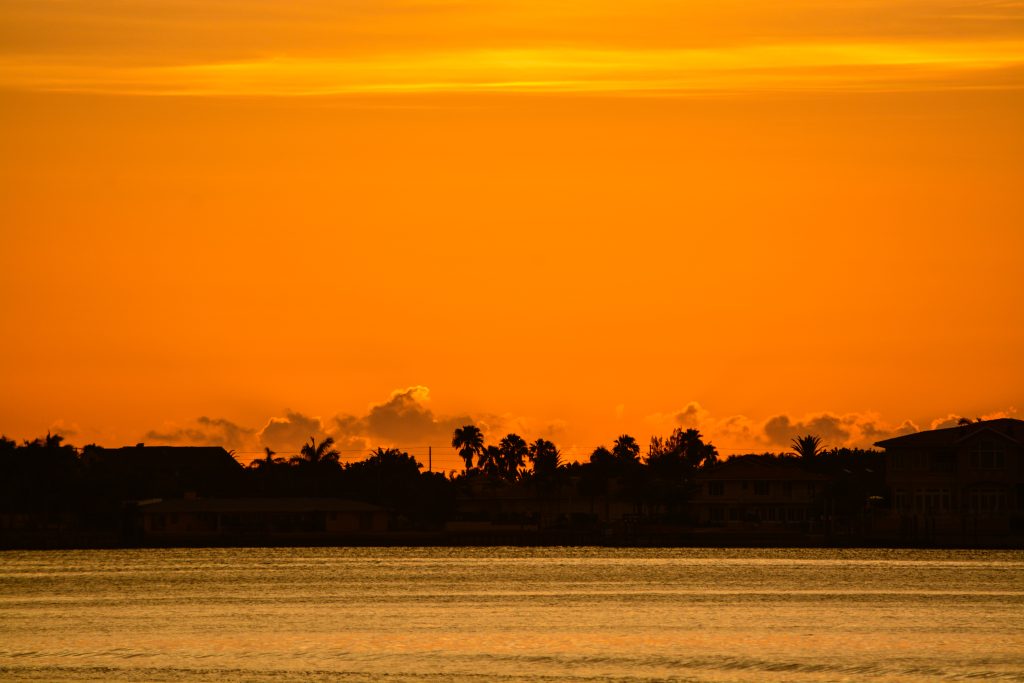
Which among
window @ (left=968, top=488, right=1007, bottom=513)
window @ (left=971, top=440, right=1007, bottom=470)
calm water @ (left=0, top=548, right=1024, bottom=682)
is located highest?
window @ (left=971, top=440, right=1007, bottom=470)

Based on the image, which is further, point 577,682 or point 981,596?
point 981,596

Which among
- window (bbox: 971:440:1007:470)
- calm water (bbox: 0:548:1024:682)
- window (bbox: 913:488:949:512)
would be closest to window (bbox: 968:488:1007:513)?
window (bbox: 913:488:949:512)

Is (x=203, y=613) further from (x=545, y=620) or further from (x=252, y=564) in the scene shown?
(x=252, y=564)

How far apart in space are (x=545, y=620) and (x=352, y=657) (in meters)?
22.7

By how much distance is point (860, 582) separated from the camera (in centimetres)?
15175

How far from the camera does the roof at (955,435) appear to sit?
568 feet

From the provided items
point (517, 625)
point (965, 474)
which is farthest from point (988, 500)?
point (517, 625)

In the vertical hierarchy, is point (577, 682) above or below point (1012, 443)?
below

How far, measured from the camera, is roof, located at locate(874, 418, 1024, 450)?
568ft

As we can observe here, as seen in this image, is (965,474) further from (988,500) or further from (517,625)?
(517,625)

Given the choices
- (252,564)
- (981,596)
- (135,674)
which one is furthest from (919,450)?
(135,674)

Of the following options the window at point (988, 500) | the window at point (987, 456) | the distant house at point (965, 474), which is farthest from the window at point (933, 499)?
the window at point (987, 456)

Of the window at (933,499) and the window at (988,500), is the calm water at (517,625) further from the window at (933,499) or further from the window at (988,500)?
the window at (933,499)

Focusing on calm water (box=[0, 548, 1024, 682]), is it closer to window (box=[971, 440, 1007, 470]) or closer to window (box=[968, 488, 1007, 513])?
window (box=[968, 488, 1007, 513])
